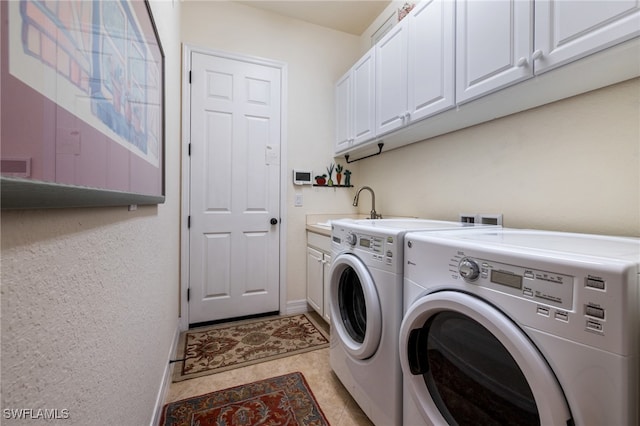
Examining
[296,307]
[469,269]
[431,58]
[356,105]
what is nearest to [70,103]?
[469,269]

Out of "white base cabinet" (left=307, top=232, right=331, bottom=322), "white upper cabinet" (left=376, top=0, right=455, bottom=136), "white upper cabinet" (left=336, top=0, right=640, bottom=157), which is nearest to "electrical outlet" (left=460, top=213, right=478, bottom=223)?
"white upper cabinet" (left=336, top=0, right=640, bottom=157)

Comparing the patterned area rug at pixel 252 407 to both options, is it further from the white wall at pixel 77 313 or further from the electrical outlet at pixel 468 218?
the electrical outlet at pixel 468 218

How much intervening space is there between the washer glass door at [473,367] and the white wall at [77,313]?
872 mm

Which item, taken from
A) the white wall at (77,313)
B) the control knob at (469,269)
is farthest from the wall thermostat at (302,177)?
the control knob at (469,269)

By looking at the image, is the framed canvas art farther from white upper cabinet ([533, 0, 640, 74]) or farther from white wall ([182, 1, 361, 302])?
white wall ([182, 1, 361, 302])

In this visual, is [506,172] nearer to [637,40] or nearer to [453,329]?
[637,40]

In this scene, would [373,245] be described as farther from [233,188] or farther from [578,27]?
[233,188]

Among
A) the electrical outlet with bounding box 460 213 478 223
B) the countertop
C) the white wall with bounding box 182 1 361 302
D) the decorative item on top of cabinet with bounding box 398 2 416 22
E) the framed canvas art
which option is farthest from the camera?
the countertop

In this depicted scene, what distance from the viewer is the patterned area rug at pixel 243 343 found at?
68.9 inches

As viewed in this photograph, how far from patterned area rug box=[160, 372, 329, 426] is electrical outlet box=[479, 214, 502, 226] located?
137 cm

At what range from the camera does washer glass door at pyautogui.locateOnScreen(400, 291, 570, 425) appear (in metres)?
0.60

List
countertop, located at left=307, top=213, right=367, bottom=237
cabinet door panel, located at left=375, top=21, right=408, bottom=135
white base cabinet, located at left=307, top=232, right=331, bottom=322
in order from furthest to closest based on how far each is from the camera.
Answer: countertop, located at left=307, top=213, right=367, bottom=237 < white base cabinet, located at left=307, top=232, right=331, bottom=322 < cabinet door panel, located at left=375, top=21, right=408, bottom=135

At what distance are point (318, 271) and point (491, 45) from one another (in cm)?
183

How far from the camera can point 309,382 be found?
1583 millimetres
